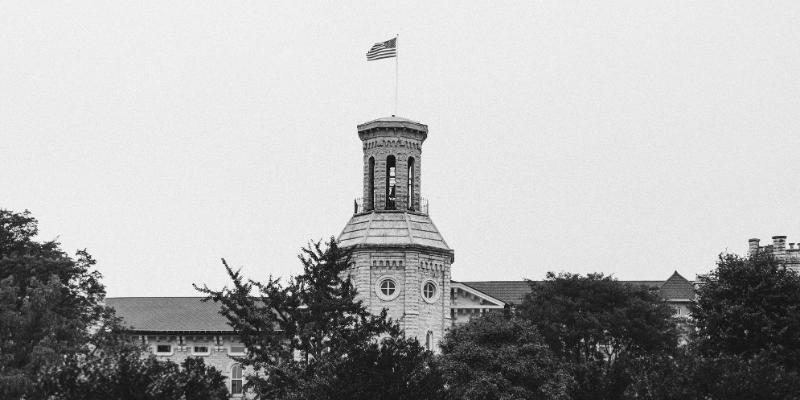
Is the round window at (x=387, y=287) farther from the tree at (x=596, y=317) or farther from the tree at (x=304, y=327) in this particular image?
the tree at (x=304, y=327)

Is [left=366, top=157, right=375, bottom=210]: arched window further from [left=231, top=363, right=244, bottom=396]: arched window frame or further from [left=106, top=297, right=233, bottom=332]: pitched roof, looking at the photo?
[left=231, top=363, right=244, bottom=396]: arched window frame

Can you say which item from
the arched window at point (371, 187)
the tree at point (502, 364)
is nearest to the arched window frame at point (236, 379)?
the arched window at point (371, 187)

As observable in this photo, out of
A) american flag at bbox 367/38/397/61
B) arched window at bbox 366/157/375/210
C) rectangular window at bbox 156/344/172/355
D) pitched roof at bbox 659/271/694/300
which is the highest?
american flag at bbox 367/38/397/61

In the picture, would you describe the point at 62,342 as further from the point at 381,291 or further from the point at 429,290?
the point at 429,290

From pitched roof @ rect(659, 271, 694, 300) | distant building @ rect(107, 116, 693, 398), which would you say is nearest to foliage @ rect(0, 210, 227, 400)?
distant building @ rect(107, 116, 693, 398)

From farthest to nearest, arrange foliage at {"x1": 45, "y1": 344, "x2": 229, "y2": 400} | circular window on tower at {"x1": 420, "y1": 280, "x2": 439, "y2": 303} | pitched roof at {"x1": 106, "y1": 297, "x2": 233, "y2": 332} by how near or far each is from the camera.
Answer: pitched roof at {"x1": 106, "y1": 297, "x2": 233, "y2": 332}
circular window on tower at {"x1": 420, "y1": 280, "x2": 439, "y2": 303}
foliage at {"x1": 45, "y1": 344, "x2": 229, "y2": 400}

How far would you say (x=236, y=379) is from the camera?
8938cm

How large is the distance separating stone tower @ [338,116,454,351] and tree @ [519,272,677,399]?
17.8ft

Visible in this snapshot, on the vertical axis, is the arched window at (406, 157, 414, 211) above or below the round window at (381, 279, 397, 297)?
above

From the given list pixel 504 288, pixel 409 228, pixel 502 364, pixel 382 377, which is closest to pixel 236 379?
pixel 409 228

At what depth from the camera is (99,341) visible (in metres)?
60.7

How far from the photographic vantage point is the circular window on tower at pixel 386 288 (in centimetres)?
7481

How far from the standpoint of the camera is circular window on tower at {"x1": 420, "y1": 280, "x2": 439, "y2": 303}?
75.7m

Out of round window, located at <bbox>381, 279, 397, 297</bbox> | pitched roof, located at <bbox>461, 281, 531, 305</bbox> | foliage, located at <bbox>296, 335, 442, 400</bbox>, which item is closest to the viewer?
foliage, located at <bbox>296, 335, 442, 400</bbox>
